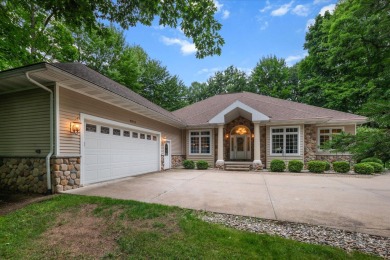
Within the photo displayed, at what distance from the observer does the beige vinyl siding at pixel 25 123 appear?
5.82 metres

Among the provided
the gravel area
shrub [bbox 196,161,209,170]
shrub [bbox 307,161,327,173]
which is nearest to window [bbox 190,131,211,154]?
shrub [bbox 196,161,209,170]

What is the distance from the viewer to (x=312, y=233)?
10.4ft

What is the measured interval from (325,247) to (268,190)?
3.68 meters

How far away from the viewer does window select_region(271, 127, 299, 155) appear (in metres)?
12.1

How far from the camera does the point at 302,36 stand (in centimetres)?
2255

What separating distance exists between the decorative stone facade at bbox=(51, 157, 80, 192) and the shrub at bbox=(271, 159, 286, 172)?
986cm

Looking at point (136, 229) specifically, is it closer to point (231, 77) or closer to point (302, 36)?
point (302, 36)

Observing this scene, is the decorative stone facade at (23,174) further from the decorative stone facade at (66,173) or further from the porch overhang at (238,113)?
the porch overhang at (238,113)

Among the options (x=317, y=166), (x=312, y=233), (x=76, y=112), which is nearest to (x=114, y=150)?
(x=76, y=112)

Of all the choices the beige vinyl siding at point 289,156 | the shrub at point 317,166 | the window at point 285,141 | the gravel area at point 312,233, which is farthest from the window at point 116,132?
the shrub at point 317,166

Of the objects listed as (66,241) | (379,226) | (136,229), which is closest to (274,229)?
(379,226)

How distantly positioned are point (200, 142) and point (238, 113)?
338cm

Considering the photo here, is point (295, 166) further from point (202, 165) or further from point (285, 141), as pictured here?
point (202, 165)

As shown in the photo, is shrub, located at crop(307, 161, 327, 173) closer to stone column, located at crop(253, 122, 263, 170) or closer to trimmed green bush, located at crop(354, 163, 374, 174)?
trimmed green bush, located at crop(354, 163, 374, 174)
